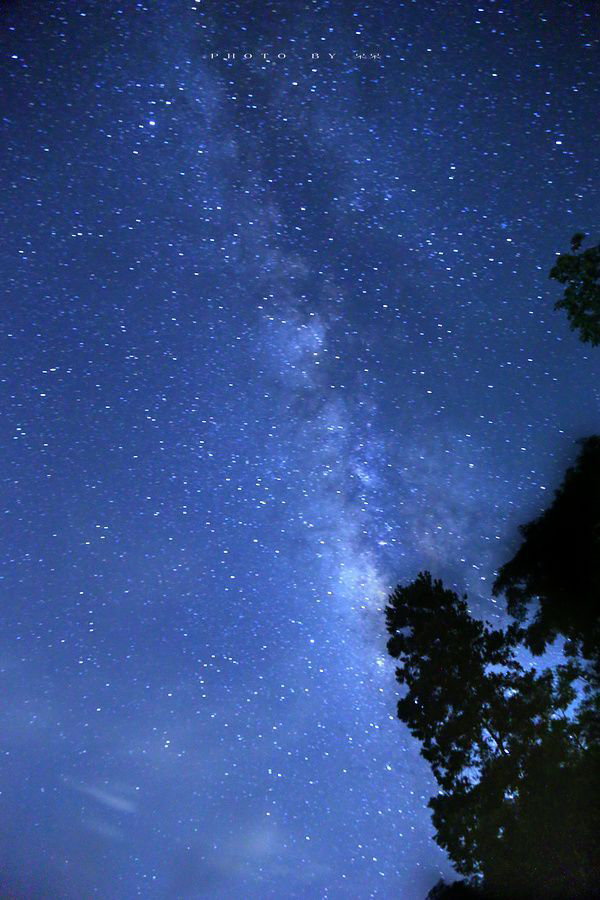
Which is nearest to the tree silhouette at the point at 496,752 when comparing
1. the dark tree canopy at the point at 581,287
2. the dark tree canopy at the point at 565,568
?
the dark tree canopy at the point at 565,568

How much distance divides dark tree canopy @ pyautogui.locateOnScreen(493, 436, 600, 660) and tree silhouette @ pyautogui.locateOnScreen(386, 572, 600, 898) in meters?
0.75

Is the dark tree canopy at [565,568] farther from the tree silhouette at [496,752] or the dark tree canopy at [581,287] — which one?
the dark tree canopy at [581,287]

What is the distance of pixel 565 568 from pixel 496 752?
4.28 metres

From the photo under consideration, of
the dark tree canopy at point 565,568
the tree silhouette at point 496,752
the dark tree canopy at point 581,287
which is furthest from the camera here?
the dark tree canopy at point 565,568

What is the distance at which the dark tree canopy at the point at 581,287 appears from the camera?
18.7 ft

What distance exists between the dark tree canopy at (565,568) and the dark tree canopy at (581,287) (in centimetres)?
659

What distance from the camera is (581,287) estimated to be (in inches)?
229

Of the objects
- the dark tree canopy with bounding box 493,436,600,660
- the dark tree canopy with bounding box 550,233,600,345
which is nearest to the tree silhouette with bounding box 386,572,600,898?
the dark tree canopy with bounding box 493,436,600,660

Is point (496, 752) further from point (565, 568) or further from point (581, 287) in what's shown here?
point (581, 287)

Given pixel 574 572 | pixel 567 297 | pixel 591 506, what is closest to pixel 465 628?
pixel 574 572

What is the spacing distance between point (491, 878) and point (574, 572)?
6150 mm

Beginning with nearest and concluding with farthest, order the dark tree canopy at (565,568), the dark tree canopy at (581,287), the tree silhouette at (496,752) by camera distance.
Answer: the dark tree canopy at (581,287), the tree silhouette at (496,752), the dark tree canopy at (565,568)

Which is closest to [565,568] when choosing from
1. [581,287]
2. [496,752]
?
[496,752]

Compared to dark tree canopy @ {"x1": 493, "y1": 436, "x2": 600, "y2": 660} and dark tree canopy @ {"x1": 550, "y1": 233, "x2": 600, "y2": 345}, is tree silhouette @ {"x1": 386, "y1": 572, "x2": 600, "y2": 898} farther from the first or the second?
dark tree canopy @ {"x1": 550, "y1": 233, "x2": 600, "y2": 345}
